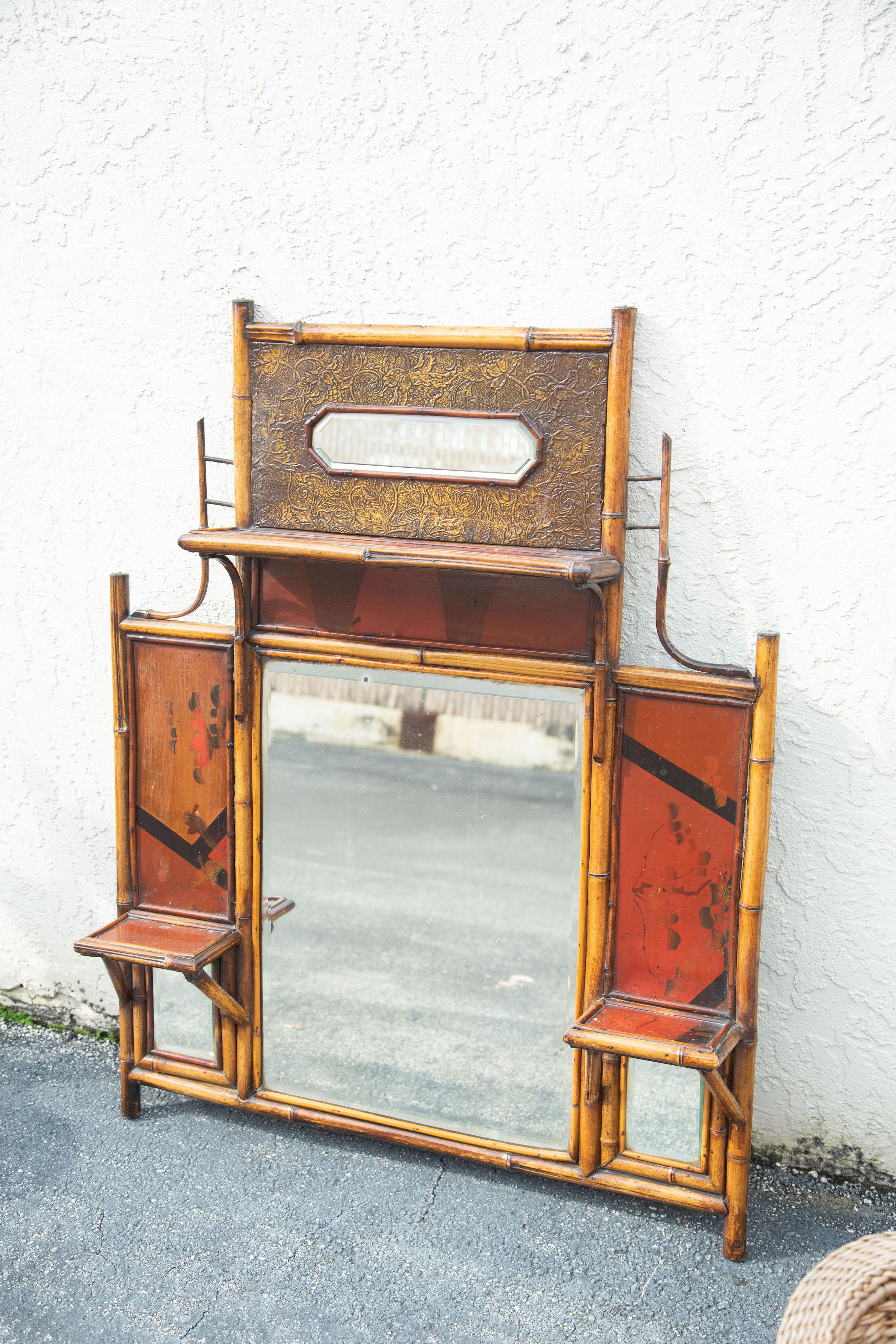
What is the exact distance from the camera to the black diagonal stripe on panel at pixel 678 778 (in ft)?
8.15

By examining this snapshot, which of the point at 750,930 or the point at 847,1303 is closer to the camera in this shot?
the point at 847,1303

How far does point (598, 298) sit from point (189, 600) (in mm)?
1361

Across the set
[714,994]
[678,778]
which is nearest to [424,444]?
[678,778]

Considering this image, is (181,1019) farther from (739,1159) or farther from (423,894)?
(739,1159)

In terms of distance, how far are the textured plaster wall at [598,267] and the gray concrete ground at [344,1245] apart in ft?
1.42

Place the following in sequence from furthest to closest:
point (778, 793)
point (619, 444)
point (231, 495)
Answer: point (231, 495), point (778, 793), point (619, 444)

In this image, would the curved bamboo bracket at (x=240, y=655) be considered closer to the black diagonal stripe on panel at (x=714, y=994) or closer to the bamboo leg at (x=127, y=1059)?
the bamboo leg at (x=127, y=1059)

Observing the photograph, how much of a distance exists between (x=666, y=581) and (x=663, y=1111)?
1302 mm

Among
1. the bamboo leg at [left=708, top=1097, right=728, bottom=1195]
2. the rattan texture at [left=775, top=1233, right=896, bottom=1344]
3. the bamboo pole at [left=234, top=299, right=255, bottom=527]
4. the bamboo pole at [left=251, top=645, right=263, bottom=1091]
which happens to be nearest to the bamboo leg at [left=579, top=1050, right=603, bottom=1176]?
the bamboo leg at [left=708, top=1097, right=728, bottom=1195]

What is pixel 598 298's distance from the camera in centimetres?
254

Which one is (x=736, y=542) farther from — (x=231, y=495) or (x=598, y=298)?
(x=231, y=495)

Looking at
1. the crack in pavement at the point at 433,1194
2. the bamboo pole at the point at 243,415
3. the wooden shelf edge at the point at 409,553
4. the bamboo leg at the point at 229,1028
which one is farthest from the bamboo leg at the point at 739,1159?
the bamboo pole at the point at 243,415

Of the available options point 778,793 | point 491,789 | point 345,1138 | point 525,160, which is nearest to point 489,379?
point 525,160

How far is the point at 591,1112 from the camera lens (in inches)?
105
